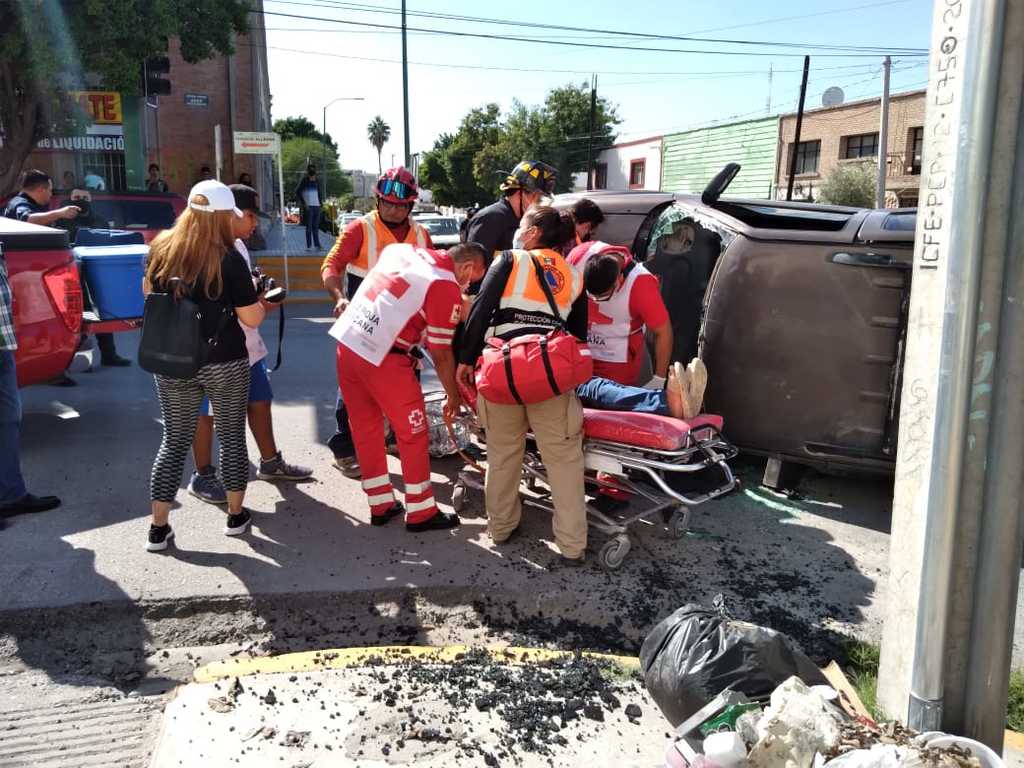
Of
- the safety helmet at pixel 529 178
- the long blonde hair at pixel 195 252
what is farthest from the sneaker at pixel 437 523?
the safety helmet at pixel 529 178

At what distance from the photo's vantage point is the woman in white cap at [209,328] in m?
3.91

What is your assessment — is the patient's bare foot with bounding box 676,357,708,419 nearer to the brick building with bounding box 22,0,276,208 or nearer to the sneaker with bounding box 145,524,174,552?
the sneaker with bounding box 145,524,174,552

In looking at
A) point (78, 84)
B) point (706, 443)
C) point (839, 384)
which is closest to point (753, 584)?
point (706, 443)

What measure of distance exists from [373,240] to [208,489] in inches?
71.8

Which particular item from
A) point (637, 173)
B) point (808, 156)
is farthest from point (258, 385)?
point (637, 173)

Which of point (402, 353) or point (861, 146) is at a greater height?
point (861, 146)

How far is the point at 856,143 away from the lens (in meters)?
32.6

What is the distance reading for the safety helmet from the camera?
557 cm

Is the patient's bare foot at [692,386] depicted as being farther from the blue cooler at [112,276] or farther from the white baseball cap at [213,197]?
Result: the blue cooler at [112,276]

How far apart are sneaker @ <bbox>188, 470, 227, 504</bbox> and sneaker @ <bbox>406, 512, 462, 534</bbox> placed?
1.23m

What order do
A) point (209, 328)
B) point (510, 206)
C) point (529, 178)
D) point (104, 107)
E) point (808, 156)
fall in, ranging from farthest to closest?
point (808, 156) < point (104, 107) < point (510, 206) < point (529, 178) < point (209, 328)

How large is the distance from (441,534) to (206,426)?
1616 mm

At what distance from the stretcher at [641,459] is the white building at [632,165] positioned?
3601 centimetres

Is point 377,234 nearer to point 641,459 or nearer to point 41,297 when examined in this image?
point 41,297
